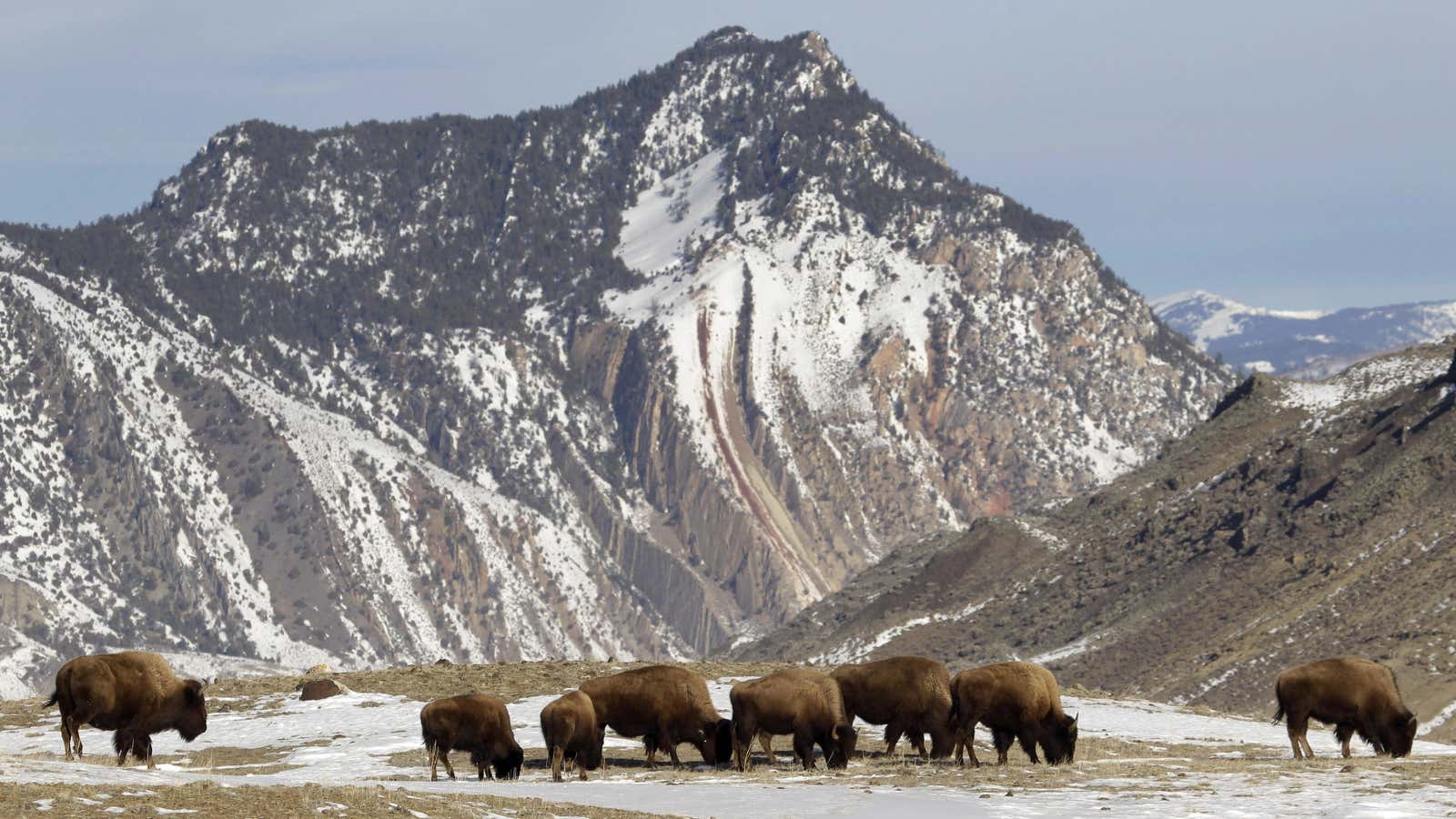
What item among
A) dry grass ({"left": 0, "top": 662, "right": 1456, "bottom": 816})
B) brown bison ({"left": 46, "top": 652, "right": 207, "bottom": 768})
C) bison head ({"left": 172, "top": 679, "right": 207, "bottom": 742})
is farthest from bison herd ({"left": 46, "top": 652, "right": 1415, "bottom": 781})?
brown bison ({"left": 46, "top": 652, "right": 207, "bottom": 768})

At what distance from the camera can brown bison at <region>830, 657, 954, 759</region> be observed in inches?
1932

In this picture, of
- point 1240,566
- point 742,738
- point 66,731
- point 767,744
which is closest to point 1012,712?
point 767,744

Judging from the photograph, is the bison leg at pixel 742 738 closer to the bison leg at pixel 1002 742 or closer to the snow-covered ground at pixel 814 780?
the snow-covered ground at pixel 814 780

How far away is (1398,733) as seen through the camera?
50.9 m

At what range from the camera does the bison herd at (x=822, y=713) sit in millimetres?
47375

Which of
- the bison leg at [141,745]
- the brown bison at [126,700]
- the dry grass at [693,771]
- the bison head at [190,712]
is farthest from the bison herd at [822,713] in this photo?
the bison leg at [141,745]

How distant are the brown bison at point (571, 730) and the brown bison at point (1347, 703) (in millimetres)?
16424

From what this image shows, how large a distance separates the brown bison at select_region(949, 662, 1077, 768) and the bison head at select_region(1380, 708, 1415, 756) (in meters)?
7.80

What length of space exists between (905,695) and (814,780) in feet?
15.1

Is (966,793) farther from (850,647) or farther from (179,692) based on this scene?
(850,647)

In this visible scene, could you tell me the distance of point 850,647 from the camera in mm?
170875

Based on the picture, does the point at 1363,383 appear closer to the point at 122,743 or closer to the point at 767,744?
the point at 767,744

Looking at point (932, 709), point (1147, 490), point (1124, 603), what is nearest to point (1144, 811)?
point (932, 709)

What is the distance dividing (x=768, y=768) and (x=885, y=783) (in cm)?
406
